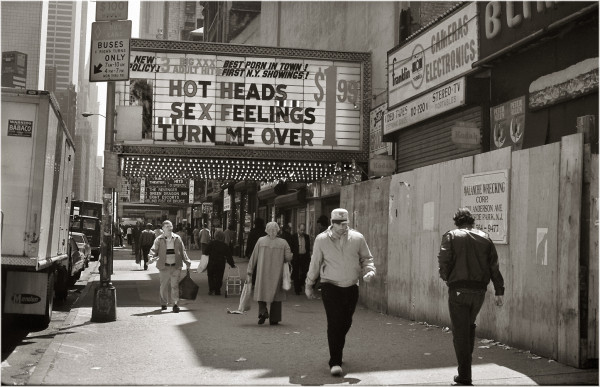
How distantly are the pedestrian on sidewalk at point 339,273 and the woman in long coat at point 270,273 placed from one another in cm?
398

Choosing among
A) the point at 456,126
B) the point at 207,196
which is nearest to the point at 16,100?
the point at 456,126

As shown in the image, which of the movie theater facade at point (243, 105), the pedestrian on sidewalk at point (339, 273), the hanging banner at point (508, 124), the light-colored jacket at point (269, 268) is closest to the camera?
the pedestrian on sidewalk at point (339, 273)

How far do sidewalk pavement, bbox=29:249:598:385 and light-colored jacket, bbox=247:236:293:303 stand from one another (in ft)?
1.75

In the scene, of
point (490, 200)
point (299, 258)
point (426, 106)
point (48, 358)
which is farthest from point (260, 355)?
point (299, 258)

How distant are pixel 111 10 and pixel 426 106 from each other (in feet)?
22.2

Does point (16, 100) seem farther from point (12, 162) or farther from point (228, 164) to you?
point (228, 164)

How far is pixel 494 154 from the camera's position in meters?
9.80

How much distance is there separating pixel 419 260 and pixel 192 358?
15.6 ft

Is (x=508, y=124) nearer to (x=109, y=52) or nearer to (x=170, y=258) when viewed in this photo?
(x=170, y=258)

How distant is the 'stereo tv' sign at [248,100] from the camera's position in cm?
1900

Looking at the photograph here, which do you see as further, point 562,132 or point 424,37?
point 424,37

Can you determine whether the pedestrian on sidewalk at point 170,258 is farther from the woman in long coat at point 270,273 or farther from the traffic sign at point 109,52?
the traffic sign at point 109,52

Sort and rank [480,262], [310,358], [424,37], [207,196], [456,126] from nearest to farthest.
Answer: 1. [480,262]
2. [310,358]
3. [456,126]
4. [424,37]
5. [207,196]

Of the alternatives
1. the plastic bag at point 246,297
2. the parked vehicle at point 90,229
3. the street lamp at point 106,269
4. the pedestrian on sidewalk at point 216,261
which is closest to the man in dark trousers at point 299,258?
the pedestrian on sidewalk at point 216,261
